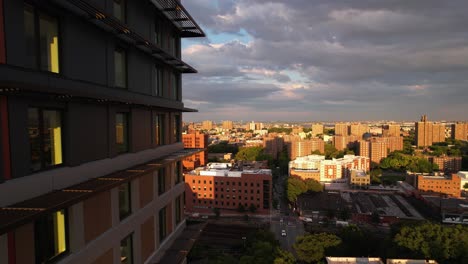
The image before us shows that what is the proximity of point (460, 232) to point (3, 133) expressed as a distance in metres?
29.4

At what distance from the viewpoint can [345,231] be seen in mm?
27031

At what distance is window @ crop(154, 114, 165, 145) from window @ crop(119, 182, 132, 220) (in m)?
1.44

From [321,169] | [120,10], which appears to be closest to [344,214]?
[321,169]

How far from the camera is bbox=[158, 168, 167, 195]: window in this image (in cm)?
708

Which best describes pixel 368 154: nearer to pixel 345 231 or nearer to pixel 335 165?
pixel 335 165

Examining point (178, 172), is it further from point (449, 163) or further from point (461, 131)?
point (461, 131)

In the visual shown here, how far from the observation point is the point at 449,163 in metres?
72.1

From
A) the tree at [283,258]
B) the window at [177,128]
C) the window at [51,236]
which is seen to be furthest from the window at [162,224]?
the tree at [283,258]

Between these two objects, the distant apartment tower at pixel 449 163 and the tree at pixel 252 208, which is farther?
the distant apartment tower at pixel 449 163

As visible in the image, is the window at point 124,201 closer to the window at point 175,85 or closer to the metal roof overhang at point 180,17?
the window at point 175,85

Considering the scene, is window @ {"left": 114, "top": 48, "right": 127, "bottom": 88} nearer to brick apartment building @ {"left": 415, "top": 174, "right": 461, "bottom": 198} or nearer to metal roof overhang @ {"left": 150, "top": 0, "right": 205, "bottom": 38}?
metal roof overhang @ {"left": 150, "top": 0, "right": 205, "bottom": 38}

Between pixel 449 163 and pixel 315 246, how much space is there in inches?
2541

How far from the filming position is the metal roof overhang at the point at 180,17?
6.22 meters

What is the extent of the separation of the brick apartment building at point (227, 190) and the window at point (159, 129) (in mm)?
34361
